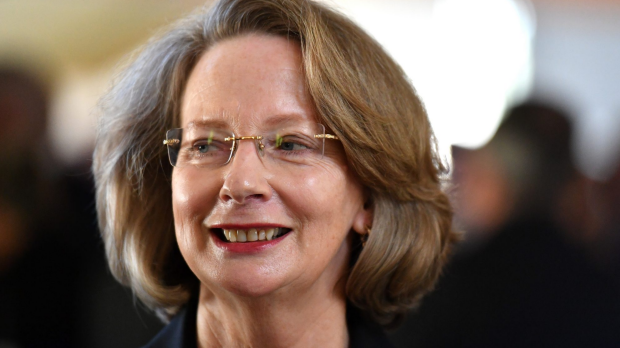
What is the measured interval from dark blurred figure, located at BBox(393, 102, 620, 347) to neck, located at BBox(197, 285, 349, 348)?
28.5 inches

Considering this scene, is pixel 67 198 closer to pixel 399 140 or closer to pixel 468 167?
pixel 399 140

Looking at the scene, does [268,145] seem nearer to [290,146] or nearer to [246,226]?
[290,146]

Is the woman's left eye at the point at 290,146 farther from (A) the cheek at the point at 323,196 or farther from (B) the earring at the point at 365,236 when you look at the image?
(B) the earring at the point at 365,236

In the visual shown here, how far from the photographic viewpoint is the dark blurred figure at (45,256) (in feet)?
8.34

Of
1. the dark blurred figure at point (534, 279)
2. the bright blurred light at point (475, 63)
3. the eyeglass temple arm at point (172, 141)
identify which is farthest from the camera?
the bright blurred light at point (475, 63)

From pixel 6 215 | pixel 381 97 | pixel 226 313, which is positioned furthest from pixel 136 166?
pixel 6 215

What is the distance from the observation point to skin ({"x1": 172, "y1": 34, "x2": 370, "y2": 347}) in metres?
1.49

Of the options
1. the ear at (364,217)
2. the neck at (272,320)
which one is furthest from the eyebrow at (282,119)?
the neck at (272,320)

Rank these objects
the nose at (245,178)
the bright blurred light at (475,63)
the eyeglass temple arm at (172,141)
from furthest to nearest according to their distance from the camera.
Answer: the bright blurred light at (475,63) < the eyeglass temple arm at (172,141) < the nose at (245,178)

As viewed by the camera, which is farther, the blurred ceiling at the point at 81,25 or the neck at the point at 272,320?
the blurred ceiling at the point at 81,25

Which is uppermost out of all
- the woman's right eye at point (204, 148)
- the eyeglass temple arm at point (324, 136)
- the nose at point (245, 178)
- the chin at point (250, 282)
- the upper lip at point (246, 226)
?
the eyeglass temple arm at point (324, 136)

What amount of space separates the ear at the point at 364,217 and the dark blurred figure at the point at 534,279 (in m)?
0.68

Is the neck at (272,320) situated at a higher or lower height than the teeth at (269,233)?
lower

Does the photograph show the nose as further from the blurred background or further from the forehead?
the blurred background
